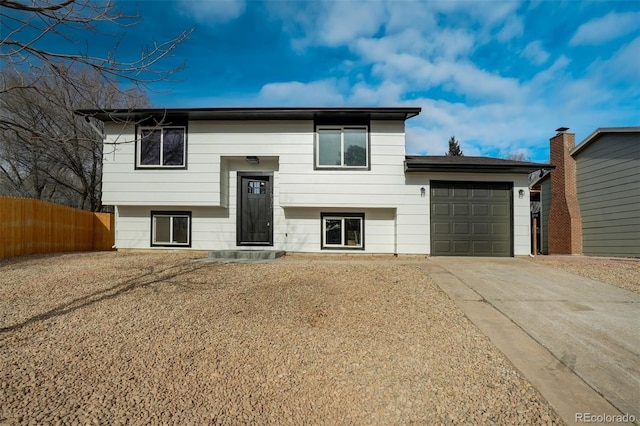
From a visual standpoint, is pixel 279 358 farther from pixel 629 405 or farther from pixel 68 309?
pixel 68 309

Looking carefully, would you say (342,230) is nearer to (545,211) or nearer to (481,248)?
(481,248)

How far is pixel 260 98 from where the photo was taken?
1044 cm

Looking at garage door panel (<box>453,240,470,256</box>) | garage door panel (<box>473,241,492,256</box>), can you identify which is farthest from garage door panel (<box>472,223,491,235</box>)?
garage door panel (<box>453,240,470,256</box>)

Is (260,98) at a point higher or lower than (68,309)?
higher

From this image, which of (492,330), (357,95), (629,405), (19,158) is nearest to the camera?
(629,405)

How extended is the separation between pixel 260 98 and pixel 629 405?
34.7ft

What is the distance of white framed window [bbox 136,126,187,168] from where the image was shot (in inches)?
390

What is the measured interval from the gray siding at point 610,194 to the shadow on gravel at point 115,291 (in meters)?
13.7

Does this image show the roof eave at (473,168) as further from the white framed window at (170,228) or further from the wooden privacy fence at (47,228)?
the wooden privacy fence at (47,228)

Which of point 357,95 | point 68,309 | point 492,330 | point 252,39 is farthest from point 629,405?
point 357,95

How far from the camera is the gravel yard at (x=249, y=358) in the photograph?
221 centimetres

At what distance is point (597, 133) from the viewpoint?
37.6ft

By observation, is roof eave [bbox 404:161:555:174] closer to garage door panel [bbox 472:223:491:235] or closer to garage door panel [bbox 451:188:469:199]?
garage door panel [bbox 451:188:469:199]

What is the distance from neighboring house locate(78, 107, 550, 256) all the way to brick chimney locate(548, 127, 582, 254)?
5050 mm
